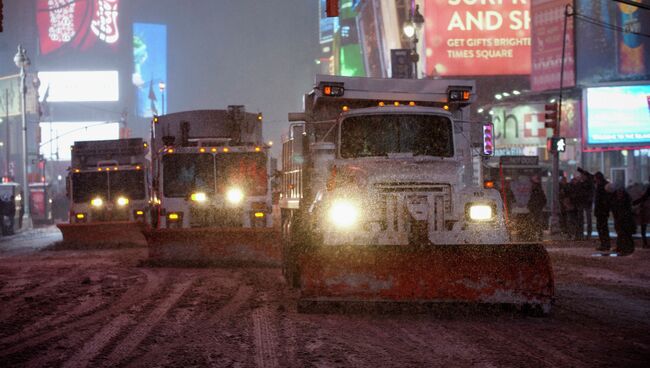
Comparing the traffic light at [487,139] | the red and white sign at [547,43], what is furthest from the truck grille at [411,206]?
the red and white sign at [547,43]

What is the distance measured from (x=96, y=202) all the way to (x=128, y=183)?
1.18m

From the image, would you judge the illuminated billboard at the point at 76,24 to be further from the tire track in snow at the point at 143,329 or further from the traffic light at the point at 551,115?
the tire track in snow at the point at 143,329

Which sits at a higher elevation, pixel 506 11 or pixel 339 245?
pixel 506 11

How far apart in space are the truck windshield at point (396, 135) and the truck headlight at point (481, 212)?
1573 millimetres

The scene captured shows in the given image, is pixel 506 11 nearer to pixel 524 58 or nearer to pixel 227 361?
pixel 524 58

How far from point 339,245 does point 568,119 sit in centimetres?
4641

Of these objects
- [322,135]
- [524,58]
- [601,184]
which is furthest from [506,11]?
[322,135]

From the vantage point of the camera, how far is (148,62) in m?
150

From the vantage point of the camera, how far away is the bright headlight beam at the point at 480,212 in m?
10.4

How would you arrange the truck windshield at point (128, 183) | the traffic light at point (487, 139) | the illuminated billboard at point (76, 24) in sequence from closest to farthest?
the traffic light at point (487, 139), the truck windshield at point (128, 183), the illuminated billboard at point (76, 24)

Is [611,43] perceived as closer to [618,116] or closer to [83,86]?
[618,116]

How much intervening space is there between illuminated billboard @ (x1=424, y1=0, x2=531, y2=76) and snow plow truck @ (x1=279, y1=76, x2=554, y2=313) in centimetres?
5207

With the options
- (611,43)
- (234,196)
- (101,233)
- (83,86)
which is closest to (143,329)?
(234,196)

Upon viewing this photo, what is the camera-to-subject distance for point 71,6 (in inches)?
5172
